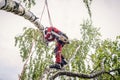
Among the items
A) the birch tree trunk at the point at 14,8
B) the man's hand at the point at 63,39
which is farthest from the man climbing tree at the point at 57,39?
the birch tree trunk at the point at 14,8

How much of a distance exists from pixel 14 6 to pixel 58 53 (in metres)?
3.57

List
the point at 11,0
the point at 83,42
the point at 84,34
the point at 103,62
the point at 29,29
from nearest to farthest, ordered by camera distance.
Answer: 1. the point at 11,0
2. the point at 103,62
3. the point at 29,29
4. the point at 83,42
5. the point at 84,34

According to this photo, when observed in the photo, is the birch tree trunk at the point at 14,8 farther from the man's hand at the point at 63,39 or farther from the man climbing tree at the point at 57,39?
the man's hand at the point at 63,39

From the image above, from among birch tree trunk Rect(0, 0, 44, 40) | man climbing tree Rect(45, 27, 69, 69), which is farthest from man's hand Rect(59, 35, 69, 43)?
birch tree trunk Rect(0, 0, 44, 40)

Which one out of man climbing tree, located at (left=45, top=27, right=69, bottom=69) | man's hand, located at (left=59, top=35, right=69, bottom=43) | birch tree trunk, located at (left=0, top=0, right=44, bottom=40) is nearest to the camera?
birch tree trunk, located at (left=0, top=0, right=44, bottom=40)

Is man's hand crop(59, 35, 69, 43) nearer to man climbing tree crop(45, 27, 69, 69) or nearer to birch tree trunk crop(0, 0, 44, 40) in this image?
man climbing tree crop(45, 27, 69, 69)

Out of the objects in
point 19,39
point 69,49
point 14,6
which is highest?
point 19,39

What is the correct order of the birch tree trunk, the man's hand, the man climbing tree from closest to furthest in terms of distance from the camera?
the birch tree trunk → the man climbing tree → the man's hand

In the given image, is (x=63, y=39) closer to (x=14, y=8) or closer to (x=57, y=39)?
(x=57, y=39)

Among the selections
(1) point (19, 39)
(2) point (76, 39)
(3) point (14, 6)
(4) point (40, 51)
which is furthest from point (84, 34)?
(3) point (14, 6)

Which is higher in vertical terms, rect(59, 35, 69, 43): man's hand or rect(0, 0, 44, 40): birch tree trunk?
rect(59, 35, 69, 43): man's hand

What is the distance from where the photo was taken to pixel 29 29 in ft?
45.0

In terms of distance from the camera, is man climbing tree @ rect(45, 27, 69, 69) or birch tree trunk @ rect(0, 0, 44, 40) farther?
man climbing tree @ rect(45, 27, 69, 69)

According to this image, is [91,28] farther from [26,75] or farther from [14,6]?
[14,6]
